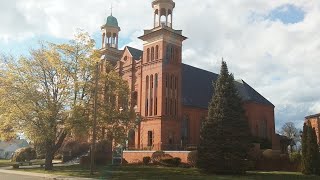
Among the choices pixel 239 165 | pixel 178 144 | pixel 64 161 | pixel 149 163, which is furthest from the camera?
pixel 64 161

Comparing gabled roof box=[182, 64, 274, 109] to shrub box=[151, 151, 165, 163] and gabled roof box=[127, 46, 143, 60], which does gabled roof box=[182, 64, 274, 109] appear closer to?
gabled roof box=[127, 46, 143, 60]

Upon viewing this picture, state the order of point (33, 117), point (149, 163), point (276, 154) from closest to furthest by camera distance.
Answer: point (33, 117)
point (276, 154)
point (149, 163)

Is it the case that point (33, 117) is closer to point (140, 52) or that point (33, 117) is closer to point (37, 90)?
point (37, 90)

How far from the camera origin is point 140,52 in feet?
200

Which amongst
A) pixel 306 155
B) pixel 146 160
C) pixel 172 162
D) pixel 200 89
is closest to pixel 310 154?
pixel 306 155

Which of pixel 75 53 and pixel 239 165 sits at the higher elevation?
pixel 75 53

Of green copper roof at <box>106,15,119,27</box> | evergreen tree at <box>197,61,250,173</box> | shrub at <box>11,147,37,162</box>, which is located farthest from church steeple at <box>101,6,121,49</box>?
evergreen tree at <box>197,61,250,173</box>

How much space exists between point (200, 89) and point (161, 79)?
510 inches

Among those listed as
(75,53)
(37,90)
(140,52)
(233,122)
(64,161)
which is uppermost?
(140,52)

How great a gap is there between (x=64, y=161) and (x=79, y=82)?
23.1 metres

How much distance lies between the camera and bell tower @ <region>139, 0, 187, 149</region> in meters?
50.6

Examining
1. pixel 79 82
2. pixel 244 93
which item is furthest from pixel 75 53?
pixel 244 93

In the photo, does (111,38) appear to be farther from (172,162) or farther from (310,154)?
(310,154)

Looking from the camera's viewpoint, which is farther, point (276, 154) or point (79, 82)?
point (276, 154)
